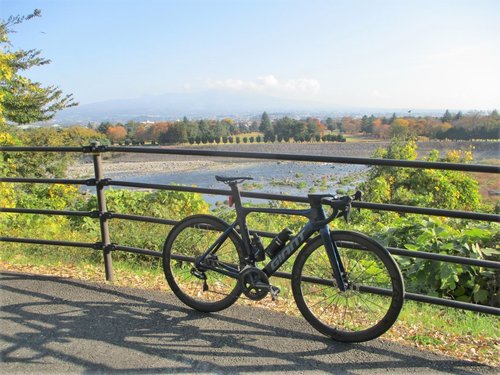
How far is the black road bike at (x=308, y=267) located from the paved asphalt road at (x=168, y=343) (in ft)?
0.53

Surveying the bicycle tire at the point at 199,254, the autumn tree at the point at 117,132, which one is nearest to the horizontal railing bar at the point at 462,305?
the bicycle tire at the point at 199,254

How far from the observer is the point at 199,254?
12.0 ft

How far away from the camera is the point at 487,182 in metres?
19.8

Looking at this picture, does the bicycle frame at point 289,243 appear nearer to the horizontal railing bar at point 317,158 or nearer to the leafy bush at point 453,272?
the horizontal railing bar at point 317,158

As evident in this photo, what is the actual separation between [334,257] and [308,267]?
27cm

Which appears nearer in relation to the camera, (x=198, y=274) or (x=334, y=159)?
(x=334, y=159)

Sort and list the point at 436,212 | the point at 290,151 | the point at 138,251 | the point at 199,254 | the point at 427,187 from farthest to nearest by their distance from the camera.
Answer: the point at 427,187, the point at 290,151, the point at 138,251, the point at 199,254, the point at 436,212

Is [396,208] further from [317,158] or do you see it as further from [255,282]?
Result: [255,282]

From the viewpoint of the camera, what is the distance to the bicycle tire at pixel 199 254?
3465 mm

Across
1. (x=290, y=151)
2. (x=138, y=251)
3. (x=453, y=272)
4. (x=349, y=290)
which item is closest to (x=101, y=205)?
(x=138, y=251)

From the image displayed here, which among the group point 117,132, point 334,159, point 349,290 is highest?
point 117,132

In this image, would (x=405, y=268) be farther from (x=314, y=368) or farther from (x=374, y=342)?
(x=314, y=368)

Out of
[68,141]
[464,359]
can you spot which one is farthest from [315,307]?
[68,141]

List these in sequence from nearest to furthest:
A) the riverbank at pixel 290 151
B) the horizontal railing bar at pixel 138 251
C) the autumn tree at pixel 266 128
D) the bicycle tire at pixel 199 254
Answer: the bicycle tire at pixel 199 254
the horizontal railing bar at pixel 138 251
the riverbank at pixel 290 151
the autumn tree at pixel 266 128
